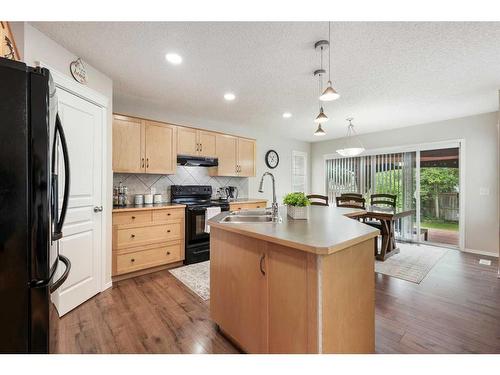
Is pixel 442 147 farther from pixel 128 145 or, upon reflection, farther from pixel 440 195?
pixel 128 145

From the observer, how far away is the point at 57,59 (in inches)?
78.7

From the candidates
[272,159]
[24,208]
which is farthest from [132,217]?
[272,159]

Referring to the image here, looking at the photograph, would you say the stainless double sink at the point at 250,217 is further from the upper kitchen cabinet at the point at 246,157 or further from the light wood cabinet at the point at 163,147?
the upper kitchen cabinet at the point at 246,157

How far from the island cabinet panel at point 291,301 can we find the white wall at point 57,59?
2.19 m

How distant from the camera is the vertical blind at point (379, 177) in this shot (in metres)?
4.83

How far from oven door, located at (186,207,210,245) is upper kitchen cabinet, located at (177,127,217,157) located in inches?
38.8

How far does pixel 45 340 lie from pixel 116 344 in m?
0.92

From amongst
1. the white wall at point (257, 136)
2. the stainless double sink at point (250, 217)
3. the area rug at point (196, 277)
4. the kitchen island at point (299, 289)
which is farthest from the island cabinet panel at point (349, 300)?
the white wall at point (257, 136)

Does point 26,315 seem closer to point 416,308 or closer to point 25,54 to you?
point 25,54

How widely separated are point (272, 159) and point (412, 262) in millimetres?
3441

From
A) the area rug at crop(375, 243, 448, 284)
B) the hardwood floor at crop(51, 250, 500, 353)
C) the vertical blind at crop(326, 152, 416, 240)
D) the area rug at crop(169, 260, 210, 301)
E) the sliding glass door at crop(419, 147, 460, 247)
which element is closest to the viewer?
the hardwood floor at crop(51, 250, 500, 353)

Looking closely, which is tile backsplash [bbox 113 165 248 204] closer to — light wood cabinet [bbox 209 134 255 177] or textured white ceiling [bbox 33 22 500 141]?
light wood cabinet [bbox 209 134 255 177]

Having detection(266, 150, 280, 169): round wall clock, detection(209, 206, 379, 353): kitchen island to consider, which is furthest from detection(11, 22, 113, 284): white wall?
detection(266, 150, 280, 169): round wall clock

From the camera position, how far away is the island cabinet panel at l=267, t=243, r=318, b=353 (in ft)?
3.72
